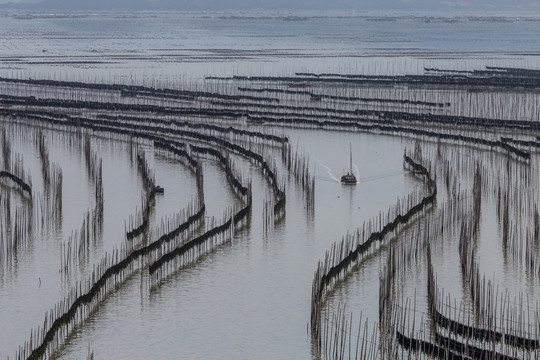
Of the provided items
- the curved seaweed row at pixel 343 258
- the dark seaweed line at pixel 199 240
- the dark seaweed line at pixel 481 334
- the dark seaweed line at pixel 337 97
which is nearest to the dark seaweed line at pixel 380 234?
the curved seaweed row at pixel 343 258

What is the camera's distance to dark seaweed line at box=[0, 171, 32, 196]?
1277 inches

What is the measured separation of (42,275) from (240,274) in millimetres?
4280

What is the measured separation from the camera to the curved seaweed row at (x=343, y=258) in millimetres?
21609

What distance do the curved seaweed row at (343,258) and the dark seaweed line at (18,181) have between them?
9.62 m

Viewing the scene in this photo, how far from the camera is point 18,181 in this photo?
3338 centimetres

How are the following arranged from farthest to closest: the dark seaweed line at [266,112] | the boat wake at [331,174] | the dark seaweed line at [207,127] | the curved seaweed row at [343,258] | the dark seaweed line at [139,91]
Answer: the dark seaweed line at [139,91] < the dark seaweed line at [266,112] < the dark seaweed line at [207,127] < the boat wake at [331,174] < the curved seaweed row at [343,258]

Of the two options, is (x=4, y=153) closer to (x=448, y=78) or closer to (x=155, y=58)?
(x=448, y=78)

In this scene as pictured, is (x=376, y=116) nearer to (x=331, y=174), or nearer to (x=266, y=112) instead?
(x=266, y=112)

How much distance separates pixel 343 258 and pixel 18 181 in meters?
11.7

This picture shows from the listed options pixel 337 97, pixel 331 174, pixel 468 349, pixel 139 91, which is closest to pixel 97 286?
pixel 468 349

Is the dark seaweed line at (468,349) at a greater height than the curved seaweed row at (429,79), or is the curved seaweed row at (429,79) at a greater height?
the curved seaweed row at (429,79)

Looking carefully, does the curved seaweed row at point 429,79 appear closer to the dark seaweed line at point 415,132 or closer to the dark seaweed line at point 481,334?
the dark seaweed line at point 415,132

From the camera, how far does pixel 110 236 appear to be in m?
28.6

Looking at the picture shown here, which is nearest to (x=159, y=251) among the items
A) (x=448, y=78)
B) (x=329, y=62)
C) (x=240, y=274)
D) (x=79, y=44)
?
(x=240, y=274)
